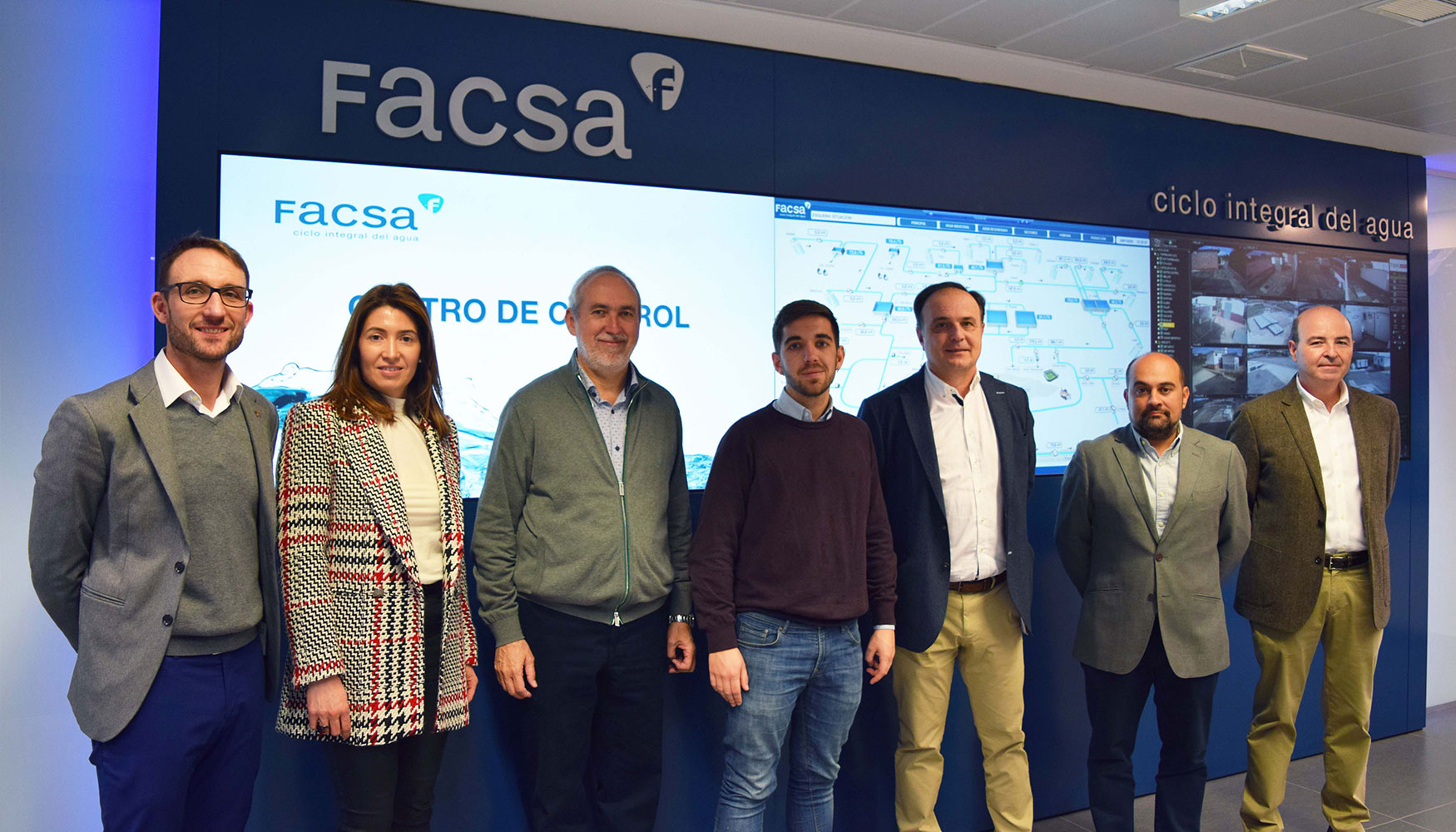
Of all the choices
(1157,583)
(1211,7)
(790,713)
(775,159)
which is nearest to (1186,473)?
(1157,583)

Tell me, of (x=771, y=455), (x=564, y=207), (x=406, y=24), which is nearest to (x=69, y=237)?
(x=406, y=24)

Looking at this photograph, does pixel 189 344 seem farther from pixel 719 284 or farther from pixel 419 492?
pixel 719 284

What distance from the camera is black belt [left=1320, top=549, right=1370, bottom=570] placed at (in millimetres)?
3326

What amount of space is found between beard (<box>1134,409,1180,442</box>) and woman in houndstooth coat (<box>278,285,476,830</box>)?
2.15 meters

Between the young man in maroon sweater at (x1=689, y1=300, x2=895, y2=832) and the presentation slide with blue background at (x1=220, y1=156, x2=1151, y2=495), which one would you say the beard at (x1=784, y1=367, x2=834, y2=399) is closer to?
the young man in maroon sweater at (x1=689, y1=300, x2=895, y2=832)

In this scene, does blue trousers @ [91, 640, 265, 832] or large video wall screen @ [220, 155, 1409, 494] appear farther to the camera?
large video wall screen @ [220, 155, 1409, 494]

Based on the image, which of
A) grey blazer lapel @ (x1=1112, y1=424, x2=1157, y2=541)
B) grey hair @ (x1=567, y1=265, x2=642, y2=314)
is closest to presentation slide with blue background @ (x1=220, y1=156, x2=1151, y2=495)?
grey hair @ (x1=567, y1=265, x2=642, y2=314)

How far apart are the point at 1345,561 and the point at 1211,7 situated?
81.0 inches

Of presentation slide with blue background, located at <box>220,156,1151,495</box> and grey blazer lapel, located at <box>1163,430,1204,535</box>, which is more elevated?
presentation slide with blue background, located at <box>220,156,1151,495</box>

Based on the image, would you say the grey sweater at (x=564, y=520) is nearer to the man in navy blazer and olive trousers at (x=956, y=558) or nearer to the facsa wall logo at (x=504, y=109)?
the man in navy blazer and olive trousers at (x=956, y=558)

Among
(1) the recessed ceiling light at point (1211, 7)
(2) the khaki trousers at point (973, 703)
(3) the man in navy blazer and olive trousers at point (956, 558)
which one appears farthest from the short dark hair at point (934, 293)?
(1) the recessed ceiling light at point (1211, 7)

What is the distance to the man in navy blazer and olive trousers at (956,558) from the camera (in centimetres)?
280

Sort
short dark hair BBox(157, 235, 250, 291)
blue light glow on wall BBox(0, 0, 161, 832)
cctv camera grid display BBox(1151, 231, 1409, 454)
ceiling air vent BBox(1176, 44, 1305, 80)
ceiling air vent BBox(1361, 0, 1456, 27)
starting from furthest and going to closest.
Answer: cctv camera grid display BBox(1151, 231, 1409, 454) < ceiling air vent BBox(1176, 44, 1305, 80) < ceiling air vent BBox(1361, 0, 1456, 27) < blue light glow on wall BBox(0, 0, 161, 832) < short dark hair BBox(157, 235, 250, 291)

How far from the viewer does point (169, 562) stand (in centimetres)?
191
